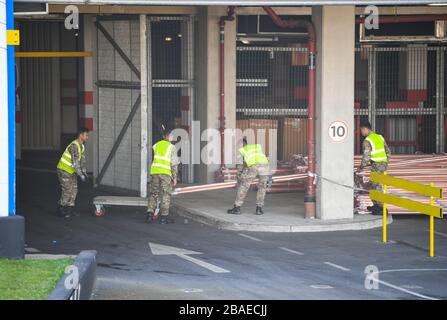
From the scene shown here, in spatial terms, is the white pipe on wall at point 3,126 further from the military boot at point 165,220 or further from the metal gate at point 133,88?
the metal gate at point 133,88

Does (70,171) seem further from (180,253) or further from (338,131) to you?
(338,131)

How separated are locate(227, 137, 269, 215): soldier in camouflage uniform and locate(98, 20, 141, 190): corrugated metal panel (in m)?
3.93

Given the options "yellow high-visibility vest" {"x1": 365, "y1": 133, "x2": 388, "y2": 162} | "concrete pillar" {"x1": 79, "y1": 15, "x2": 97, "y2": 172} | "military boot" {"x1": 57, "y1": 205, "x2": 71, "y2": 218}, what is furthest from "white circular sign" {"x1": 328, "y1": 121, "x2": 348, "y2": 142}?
"concrete pillar" {"x1": 79, "y1": 15, "x2": 97, "y2": 172}

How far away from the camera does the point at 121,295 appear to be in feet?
43.9

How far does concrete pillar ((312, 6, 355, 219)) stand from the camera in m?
19.2

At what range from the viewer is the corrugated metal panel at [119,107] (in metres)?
23.8

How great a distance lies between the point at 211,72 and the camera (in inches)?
A: 958

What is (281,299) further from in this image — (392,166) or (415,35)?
(415,35)

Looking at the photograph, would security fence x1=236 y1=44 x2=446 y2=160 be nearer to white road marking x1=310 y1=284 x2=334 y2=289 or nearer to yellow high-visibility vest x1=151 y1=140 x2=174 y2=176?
yellow high-visibility vest x1=151 y1=140 x2=174 y2=176

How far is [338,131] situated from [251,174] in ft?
6.47

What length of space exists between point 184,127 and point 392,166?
5.71 m

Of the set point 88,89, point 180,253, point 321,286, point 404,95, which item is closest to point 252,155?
point 180,253

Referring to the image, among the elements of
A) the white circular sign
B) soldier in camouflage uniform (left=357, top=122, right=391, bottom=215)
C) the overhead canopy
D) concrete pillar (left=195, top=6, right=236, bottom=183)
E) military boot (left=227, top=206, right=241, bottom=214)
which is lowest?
military boot (left=227, top=206, right=241, bottom=214)

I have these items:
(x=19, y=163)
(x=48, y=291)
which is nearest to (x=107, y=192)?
(x=19, y=163)
